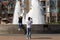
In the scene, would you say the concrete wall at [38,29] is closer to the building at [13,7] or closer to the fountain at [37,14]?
the fountain at [37,14]

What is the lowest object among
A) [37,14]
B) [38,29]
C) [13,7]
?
[38,29]

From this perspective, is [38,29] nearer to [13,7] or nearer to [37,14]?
[37,14]

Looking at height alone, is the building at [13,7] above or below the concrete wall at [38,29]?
above

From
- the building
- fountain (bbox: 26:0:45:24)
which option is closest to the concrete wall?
fountain (bbox: 26:0:45:24)

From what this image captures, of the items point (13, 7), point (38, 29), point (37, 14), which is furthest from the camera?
point (13, 7)

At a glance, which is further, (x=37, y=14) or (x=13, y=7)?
(x=13, y=7)

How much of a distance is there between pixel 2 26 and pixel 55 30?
514 cm

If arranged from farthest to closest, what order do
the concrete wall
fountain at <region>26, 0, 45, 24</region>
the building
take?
1. the building
2. fountain at <region>26, 0, 45, 24</region>
3. the concrete wall

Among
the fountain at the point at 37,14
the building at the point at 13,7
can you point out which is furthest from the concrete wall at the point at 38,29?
the building at the point at 13,7

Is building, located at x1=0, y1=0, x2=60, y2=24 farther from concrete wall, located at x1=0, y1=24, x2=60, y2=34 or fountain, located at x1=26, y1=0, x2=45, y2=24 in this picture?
concrete wall, located at x1=0, y1=24, x2=60, y2=34

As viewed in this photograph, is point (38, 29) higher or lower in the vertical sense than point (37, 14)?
lower

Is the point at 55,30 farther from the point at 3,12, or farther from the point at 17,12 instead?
the point at 3,12

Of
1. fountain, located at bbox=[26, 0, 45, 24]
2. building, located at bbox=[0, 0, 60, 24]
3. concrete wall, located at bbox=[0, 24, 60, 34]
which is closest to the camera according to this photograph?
concrete wall, located at bbox=[0, 24, 60, 34]

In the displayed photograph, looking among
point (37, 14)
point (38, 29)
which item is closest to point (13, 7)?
point (37, 14)
